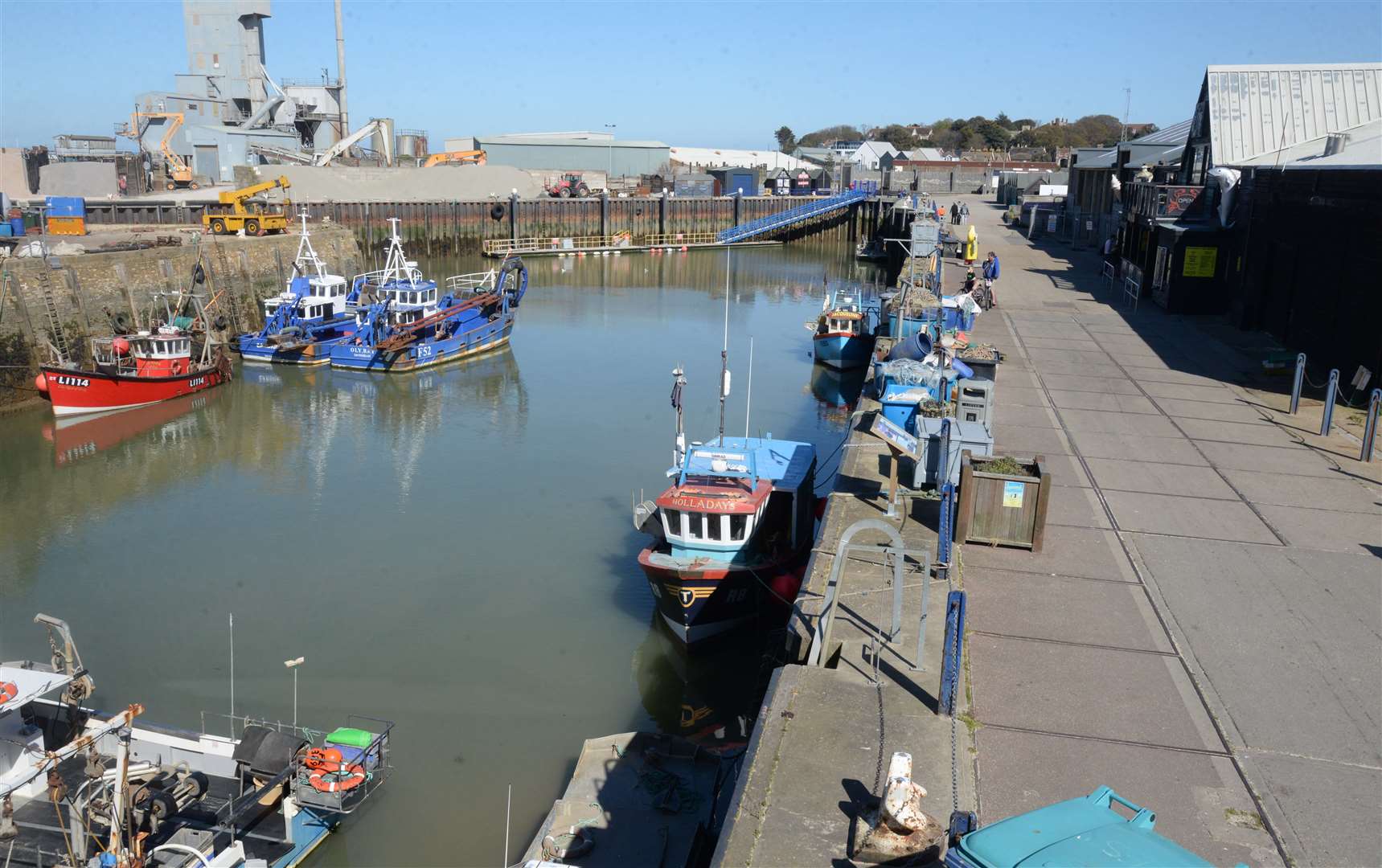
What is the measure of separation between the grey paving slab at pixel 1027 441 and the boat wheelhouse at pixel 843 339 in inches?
633

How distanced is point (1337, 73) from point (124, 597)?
34215 millimetres

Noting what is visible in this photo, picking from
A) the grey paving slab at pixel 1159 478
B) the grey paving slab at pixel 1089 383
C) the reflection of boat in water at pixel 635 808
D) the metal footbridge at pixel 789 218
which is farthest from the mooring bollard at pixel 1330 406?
the metal footbridge at pixel 789 218

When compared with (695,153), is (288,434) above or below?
below

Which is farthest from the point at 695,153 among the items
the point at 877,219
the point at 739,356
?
the point at 739,356

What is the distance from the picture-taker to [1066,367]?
2302cm

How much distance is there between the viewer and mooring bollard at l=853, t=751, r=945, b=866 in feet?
23.2

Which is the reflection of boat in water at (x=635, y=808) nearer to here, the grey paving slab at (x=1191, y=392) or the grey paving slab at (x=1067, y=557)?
the grey paving slab at (x=1067, y=557)

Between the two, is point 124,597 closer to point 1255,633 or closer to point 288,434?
point 288,434

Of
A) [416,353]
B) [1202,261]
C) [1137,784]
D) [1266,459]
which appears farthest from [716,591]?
[416,353]

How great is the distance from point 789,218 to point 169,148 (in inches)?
1694

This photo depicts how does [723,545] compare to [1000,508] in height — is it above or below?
below

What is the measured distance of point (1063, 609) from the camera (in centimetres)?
1101

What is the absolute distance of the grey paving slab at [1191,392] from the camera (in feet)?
66.4

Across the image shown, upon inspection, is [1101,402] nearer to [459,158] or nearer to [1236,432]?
[1236,432]
